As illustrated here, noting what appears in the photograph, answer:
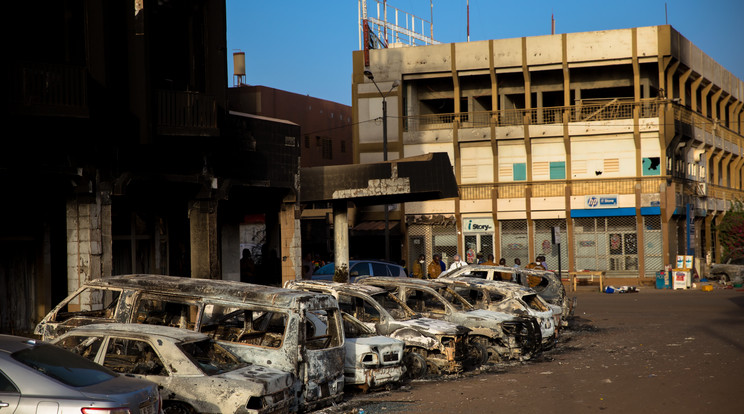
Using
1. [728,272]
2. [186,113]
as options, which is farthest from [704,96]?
[186,113]

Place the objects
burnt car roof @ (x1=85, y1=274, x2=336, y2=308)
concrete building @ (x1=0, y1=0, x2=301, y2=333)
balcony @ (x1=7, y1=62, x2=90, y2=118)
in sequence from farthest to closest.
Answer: concrete building @ (x1=0, y1=0, x2=301, y2=333), balcony @ (x1=7, y1=62, x2=90, y2=118), burnt car roof @ (x1=85, y1=274, x2=336, y2=308)

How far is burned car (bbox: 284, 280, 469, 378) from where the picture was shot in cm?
1441

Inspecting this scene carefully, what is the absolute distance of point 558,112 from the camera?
46.8 m

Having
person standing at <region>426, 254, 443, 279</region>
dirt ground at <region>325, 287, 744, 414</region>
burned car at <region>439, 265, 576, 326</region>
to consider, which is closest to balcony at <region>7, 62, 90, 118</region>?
dirt ground at <region>325, 287, 744, 414</region>

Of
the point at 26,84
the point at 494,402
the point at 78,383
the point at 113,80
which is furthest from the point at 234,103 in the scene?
the point at 78,383

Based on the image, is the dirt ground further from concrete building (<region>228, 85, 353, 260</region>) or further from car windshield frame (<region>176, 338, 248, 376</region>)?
concrete building (<region>228, 85, 353, 260</region>)

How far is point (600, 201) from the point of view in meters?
44.7

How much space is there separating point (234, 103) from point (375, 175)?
6.93 metres

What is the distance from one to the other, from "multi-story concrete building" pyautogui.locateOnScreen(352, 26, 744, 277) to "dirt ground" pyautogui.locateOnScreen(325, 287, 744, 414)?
21.5m

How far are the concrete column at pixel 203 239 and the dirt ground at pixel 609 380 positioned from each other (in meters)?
7.80

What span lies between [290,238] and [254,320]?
1128cm

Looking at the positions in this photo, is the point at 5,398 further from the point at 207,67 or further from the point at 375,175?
the point at 375,175

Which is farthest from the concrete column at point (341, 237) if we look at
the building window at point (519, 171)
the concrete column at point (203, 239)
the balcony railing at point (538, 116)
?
the building window at point (519, 171)

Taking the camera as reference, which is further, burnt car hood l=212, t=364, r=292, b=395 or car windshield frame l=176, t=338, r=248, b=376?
car windshield frame l=176, t=338, r=248, b=376
